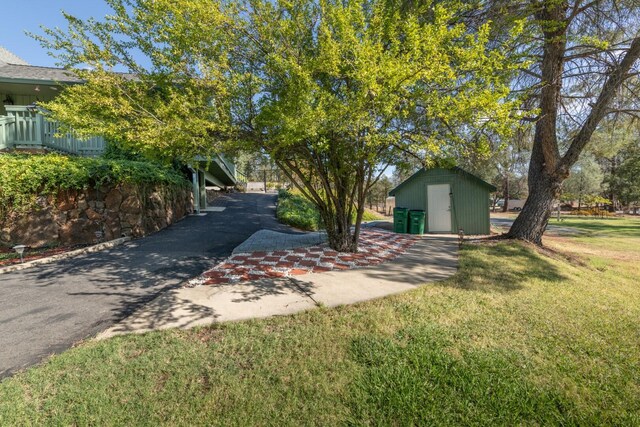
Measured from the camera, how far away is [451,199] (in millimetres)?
10891

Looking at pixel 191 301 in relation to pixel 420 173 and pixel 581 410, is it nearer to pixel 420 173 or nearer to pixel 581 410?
pixel 581 410

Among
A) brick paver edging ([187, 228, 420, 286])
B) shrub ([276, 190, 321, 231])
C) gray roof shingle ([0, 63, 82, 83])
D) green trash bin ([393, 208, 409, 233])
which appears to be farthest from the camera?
green trash bin ([393, 208, 409, 233])

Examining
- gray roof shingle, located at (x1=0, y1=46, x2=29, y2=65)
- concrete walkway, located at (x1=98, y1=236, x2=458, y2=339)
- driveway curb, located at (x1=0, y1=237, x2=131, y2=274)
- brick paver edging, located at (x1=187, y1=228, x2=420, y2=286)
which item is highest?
gray roof shingle, located at (x1=0, y1=46, x2=29, y2=65)

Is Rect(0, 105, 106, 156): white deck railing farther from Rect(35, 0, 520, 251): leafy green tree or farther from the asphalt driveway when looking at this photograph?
Rect(35, 0, 520, 251): leafy green tree

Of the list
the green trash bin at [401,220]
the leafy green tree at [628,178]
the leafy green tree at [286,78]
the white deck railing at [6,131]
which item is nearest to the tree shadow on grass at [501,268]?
the leafy green tree at [286,78]

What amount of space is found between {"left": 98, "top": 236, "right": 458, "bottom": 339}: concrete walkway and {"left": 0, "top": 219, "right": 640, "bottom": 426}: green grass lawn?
Answer: 0.27 m

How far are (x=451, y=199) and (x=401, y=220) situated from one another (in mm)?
2146

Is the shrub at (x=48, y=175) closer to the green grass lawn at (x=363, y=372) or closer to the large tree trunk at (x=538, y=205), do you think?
the green grass lawn at (x=363, y=372)

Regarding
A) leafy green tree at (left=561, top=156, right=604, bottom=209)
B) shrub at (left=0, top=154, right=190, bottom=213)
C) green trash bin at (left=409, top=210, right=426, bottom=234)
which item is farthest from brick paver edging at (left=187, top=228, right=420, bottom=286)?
leafy green tree at (left=561, top=156, right=604, bottom=209)

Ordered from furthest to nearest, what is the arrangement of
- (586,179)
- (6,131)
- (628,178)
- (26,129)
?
(586,179) → (628,178) → (26,129) → (6,131)

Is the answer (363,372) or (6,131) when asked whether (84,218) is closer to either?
(6,131)

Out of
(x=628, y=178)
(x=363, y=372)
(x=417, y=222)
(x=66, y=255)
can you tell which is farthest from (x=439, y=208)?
(x=628, y=178)

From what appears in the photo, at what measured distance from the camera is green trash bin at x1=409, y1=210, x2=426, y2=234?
35.2 ft

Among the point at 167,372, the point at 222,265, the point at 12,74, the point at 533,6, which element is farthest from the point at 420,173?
the point at 12,74
